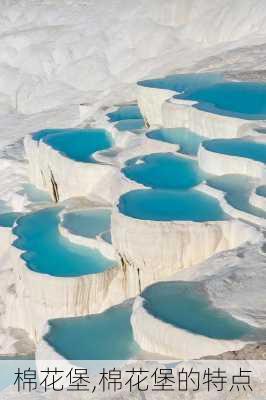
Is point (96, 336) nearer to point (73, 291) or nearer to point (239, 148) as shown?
point (73, 291)

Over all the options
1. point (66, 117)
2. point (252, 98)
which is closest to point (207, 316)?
point (252, 98)

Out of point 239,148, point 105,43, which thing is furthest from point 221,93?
point 105,43

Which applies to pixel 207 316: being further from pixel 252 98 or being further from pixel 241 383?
pixel 252 98

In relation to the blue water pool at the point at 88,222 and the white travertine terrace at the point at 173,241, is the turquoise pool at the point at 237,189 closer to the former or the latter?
the white travertine terrace at the point at 173,241

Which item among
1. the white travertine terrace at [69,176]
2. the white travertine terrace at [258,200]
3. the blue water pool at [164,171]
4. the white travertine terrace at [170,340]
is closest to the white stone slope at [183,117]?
the blue water pool at [164,171]

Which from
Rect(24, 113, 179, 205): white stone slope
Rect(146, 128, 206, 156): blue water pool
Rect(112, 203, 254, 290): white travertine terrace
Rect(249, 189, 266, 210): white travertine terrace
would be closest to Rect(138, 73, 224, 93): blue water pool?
Rect(146, 128, 206, 156): blue water pool

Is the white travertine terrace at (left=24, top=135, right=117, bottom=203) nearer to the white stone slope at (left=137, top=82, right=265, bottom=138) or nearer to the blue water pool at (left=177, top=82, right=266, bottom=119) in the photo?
the white stone slope at (left=137, top=82, right=265, bottom=138)
